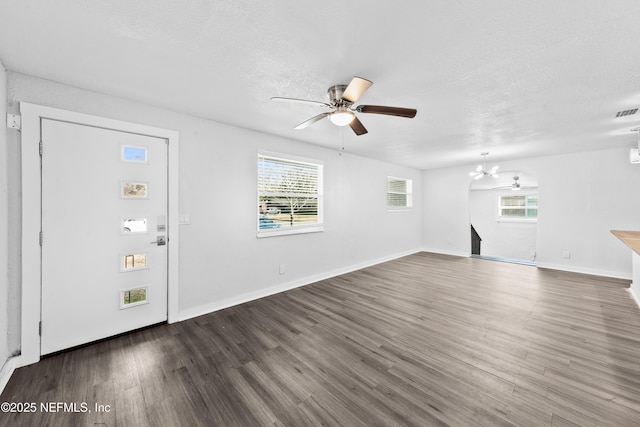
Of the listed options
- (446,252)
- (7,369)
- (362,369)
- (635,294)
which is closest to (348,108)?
(362,369)

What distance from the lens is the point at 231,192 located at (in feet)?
10.9

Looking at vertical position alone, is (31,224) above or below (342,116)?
below

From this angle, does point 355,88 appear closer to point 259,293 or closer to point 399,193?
point 259,293

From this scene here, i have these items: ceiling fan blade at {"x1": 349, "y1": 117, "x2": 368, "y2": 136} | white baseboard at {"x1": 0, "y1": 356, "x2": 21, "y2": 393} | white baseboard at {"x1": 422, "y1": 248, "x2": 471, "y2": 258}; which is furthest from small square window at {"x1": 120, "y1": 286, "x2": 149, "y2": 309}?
white baseboard at {"x1": 422, "y1": 248, "x2": 471, "y2": 258}

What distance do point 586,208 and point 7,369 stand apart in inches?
339

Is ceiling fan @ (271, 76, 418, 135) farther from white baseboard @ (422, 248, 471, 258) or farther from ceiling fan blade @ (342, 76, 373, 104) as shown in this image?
white baseboard @ (422, 248, 471, 258)

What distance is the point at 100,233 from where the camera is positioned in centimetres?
238

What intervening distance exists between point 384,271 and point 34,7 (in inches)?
211

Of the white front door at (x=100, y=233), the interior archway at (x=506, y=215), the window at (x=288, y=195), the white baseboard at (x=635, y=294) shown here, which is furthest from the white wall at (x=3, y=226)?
the interior archway at (x=506, y=215)

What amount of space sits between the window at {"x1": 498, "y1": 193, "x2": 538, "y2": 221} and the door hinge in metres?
10.7

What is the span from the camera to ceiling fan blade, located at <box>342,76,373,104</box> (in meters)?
1.70

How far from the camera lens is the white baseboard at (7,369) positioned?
1.80m

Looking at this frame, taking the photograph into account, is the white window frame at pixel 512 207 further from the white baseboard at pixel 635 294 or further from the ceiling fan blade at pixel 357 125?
the ceiling fan blade at pixel 357 125

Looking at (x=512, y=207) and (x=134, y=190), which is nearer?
(x=134, y=190)
